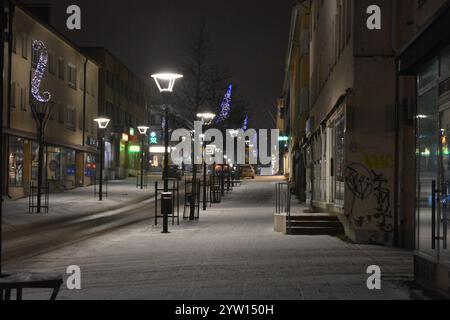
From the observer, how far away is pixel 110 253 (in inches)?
618

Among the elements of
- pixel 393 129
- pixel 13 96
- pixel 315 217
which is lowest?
pixel 315 217

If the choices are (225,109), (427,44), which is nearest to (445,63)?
(427,44)

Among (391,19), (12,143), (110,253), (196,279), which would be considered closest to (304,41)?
(12,143)

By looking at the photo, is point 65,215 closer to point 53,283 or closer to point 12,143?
point 12,143

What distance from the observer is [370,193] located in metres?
17.1

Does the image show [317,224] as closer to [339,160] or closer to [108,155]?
[339,160]

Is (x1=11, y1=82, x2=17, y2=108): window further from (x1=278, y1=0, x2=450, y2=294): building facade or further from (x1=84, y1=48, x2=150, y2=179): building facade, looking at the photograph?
(x1=84, y1=48, x2=150, y2=179): building facade

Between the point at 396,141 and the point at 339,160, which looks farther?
the point at 339,160

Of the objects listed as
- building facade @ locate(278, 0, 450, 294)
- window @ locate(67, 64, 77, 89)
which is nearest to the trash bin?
building facade @ locate(278, 0, 450, 294)

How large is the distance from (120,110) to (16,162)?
35.8 metres

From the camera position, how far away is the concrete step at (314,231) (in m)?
19.6

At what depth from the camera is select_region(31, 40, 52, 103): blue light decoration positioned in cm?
3888
